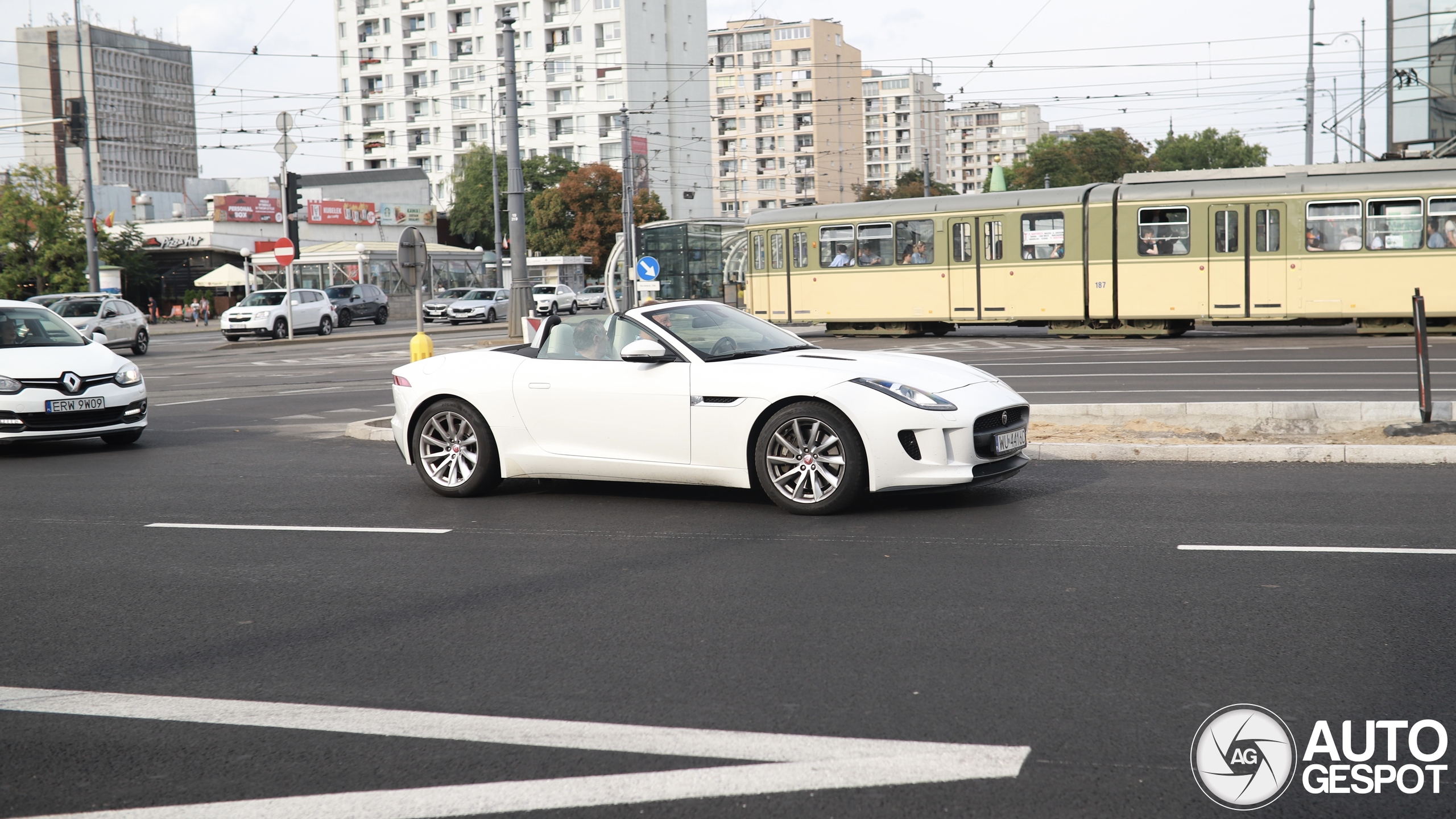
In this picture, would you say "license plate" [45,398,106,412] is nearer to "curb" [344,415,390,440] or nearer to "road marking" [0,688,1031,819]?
"curb" [344,415,390,440]

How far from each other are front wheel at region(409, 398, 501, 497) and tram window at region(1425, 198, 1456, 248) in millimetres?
20992

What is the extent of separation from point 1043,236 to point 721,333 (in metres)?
19.8

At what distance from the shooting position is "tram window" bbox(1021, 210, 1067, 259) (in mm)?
26719

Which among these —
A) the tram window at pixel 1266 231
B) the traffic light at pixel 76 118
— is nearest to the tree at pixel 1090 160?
the tram window at pixel 1266 231

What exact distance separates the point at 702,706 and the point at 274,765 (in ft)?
4.29

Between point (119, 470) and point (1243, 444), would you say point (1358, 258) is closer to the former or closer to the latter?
point (1243, 444)

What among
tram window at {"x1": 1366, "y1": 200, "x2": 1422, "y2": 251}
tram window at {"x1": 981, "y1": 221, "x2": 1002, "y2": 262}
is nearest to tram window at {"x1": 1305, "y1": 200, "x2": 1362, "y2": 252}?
tram window at {"x1": 1366, "y1": 200, "x2": 1422, "y2": 251}

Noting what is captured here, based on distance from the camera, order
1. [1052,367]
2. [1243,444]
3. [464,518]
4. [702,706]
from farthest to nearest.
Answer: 1. [1052,367]
2. [1243,444]
3. [464,518]
4. [702,706]

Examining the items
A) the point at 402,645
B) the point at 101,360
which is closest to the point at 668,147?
the point at 101,360

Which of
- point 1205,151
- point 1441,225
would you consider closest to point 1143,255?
point 1441,225

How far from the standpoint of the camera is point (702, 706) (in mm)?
4152

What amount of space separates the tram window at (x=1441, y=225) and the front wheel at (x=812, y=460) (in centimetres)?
2033

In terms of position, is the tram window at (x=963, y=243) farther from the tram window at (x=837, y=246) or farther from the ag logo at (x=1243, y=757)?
the ag logo at (x=1243, y=757)

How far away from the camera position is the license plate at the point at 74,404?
12016mm
